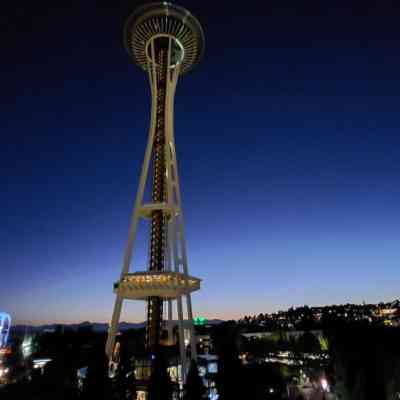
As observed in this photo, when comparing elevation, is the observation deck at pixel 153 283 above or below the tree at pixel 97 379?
above

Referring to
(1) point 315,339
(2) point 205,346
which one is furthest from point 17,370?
(1) point 315,339

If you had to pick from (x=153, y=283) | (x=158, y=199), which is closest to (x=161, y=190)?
(x=158, y=199)

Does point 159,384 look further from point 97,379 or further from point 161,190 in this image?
point 161,190

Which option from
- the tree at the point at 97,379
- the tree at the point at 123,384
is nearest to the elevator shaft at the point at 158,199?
the tree at the point at 123,384

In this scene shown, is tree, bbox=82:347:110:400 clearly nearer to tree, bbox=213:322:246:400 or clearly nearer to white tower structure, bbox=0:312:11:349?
tree, bbox=213:322:246:400

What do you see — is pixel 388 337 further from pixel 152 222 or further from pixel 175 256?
pixel 152 222

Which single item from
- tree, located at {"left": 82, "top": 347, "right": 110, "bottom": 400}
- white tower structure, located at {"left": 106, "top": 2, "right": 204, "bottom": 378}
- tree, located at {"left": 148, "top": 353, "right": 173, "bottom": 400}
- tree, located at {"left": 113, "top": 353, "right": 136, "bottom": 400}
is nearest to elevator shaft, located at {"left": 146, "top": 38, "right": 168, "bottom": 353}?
white tower structure, located at {"left": 106, "top": 2, "right": 204, "bottom": 378}

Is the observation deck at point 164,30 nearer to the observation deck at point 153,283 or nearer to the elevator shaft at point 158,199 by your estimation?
the elevator shaft at point 158,199
